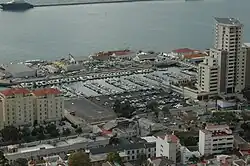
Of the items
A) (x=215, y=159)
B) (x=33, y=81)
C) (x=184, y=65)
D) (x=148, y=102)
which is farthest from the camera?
(x=184, y=65)

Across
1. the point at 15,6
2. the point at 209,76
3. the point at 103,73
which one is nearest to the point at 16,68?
the point at 103,73

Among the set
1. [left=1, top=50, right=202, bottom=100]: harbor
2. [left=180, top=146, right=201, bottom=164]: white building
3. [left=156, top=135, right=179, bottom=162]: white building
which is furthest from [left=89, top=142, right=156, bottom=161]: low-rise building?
[left=1, top=50, right=202, bottom=100]: harbor

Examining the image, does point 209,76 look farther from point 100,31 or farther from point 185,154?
point 100,31

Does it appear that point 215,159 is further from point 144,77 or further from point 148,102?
point 144,77

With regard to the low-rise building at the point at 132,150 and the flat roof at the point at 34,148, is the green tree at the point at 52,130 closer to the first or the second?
the flat roof at the point at 34,148

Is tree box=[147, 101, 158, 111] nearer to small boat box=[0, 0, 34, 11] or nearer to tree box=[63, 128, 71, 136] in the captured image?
tree box=[63, 128, 71, 136]

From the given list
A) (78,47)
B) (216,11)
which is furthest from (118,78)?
(216,11)
